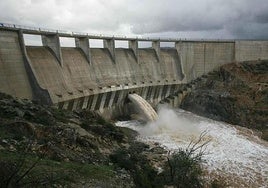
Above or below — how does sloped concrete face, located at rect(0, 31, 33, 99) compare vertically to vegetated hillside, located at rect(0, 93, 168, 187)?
above

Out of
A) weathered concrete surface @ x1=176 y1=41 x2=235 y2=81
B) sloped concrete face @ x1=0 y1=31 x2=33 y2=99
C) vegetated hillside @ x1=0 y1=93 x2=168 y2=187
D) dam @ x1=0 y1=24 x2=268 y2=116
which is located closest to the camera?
vegetated hillside @ x1=0 y1=93 x2=168 y2=187

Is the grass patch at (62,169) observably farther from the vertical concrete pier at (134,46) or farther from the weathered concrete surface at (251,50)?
the weathered concrete surface at (251,50)

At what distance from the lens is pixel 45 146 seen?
15125 mm

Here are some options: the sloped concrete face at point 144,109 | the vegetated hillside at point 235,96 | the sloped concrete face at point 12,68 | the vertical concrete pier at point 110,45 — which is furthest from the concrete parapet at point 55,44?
the vegetated hillside at point 235,96

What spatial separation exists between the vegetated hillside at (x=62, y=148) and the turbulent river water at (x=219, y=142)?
4.15 m

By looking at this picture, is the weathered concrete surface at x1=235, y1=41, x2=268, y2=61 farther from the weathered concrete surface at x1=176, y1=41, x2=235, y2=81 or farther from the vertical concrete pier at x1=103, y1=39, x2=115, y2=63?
the vertical concrete pier at x1=103, y1=39, x2=115, y2=63

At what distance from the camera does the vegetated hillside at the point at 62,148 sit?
1230 centimetres

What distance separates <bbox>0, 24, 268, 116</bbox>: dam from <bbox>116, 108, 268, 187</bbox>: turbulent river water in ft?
12.5

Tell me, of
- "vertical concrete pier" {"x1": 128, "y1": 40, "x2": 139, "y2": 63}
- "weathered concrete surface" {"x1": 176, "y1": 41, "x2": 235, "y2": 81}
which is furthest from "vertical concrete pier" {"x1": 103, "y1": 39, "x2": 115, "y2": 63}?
"weathered concrete surface" {"x1": 176, "y1": 41, "x2": 235, "y2": 81}

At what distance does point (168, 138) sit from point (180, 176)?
14129 millimetres

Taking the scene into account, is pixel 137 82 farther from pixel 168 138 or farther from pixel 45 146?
pixel 45 146

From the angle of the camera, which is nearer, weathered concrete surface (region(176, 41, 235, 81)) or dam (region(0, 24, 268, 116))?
dam (region(0, 24, 268, 116))

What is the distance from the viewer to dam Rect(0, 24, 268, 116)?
2638 centimetres

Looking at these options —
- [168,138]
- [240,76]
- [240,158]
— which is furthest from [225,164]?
[240,76]
